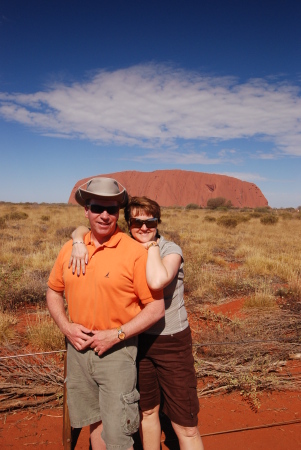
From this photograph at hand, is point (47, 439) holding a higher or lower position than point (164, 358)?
lower

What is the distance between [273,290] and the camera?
6055 mm

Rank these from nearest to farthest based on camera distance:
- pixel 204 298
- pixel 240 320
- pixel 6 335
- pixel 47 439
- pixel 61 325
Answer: pixel 61 325
pixel 47 439
pixel 6 335
pixel 240 320
pixel 204 298

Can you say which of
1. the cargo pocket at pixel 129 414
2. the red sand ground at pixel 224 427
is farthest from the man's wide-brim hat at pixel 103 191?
the red sand ground at pixel 224 427

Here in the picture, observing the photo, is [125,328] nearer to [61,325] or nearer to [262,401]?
[61,325]

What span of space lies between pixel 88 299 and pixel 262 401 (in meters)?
2.35

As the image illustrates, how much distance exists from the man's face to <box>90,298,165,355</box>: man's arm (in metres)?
0.47

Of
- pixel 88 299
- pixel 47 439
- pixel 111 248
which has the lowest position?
pixel 47 439

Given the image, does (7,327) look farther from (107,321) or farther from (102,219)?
(102,219)

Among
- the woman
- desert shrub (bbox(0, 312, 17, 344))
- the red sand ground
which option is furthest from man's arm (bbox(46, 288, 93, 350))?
desert shrub (bbox(0, 312, 17, 344))

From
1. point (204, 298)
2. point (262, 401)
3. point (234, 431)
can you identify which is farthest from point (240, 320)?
point (234, 431)

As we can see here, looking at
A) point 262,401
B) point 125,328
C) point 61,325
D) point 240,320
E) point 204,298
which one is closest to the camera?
point 125,328

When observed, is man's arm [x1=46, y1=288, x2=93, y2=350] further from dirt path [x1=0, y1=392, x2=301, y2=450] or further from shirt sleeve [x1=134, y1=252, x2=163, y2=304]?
dirt path [x1=0, y1=392, x2=301, y2=450]

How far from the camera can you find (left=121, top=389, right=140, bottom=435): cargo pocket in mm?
1666

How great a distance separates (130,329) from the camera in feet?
5.47
